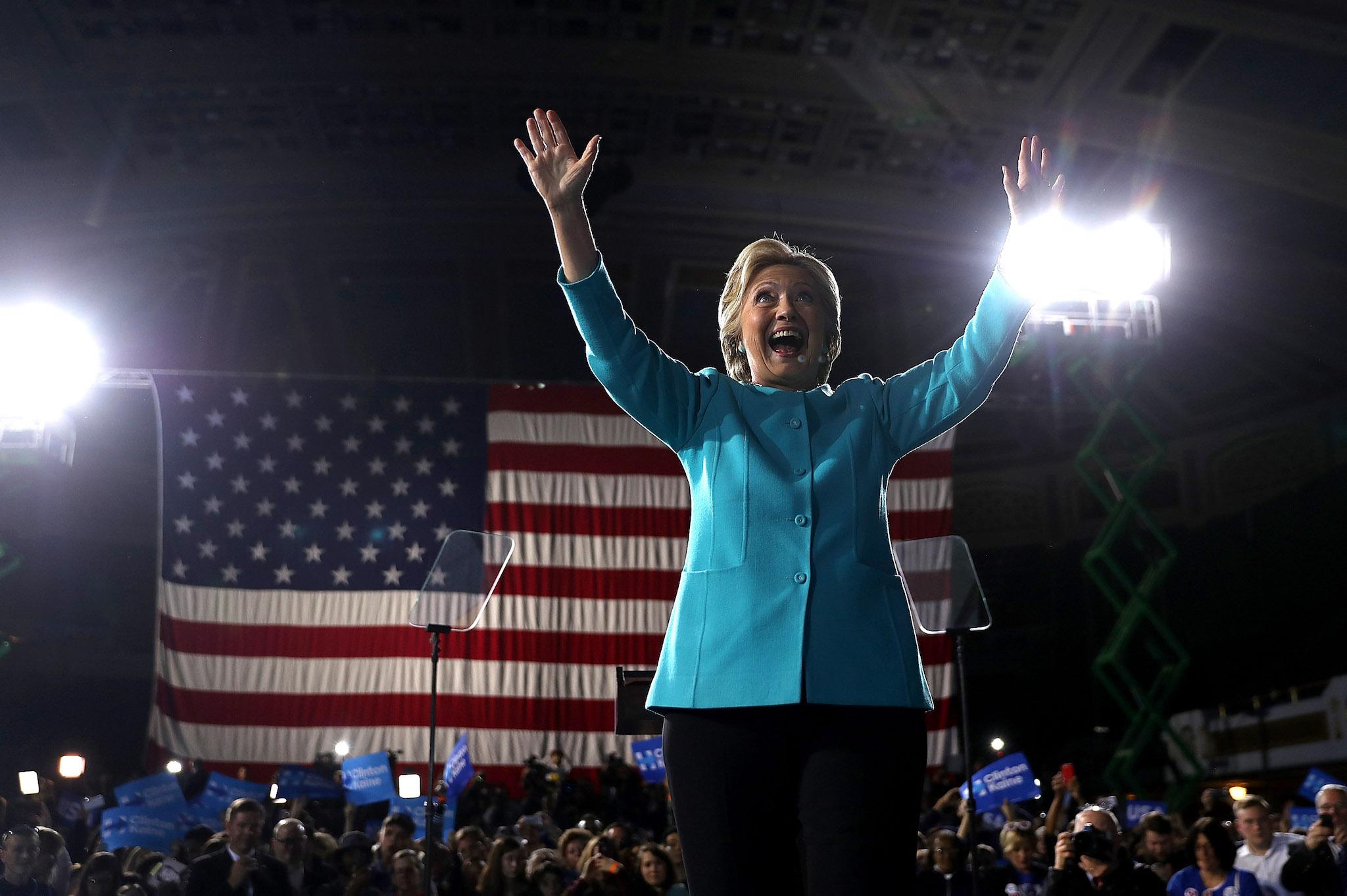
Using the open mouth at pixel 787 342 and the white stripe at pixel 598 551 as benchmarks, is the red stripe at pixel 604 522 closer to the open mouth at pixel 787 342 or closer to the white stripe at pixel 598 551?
the white stripe at pixel 598 551

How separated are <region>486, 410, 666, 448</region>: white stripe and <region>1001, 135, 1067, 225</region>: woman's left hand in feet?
34.5

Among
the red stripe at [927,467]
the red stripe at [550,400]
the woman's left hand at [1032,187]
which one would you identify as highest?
the red stripe at [550,400]

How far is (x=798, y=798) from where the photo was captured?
52.4 inches

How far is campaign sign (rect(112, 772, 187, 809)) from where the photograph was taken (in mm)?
7496

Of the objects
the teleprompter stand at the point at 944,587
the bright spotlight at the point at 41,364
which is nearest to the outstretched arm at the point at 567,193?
the teleprompter stand at the point at 944,587

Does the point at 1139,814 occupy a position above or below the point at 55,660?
below

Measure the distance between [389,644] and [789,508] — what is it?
34.5ft

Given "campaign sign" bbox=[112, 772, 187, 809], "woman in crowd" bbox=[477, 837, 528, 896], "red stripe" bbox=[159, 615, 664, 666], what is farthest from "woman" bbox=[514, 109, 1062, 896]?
"red stripe" bbox=[159, 615, 664, 666]

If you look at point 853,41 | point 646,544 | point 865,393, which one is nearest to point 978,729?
point 646,544

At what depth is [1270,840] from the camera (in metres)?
5.54

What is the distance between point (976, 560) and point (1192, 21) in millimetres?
10102

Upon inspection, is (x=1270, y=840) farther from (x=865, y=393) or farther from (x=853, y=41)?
(x=853, y=41)

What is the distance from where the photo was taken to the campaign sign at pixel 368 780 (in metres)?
8.39

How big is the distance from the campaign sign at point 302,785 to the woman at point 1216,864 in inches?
238
